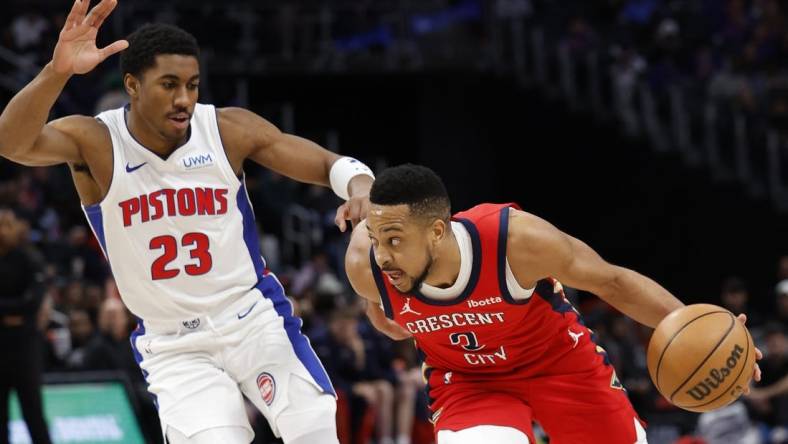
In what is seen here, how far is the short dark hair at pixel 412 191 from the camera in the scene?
5.04 meters

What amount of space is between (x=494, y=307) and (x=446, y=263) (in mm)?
271

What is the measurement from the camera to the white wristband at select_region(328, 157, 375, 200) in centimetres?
540

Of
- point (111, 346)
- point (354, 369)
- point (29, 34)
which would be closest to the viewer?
point (111, 346)

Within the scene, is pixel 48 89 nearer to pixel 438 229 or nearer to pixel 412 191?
pixel 412 191

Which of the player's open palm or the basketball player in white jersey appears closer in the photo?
the player's open palm

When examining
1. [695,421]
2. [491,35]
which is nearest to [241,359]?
[695,421]

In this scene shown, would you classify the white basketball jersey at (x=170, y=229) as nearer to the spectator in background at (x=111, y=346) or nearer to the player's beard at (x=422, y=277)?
the player's beard at (x=422, y=277)

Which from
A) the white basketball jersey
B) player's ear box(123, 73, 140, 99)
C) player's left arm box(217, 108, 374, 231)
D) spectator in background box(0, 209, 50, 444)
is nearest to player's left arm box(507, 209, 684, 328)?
player's left arm box(217, 108, 374, 231)

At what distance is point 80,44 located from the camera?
197 inches

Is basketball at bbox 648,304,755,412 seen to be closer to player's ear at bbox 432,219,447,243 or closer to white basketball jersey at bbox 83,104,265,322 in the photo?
player's ear at bbox 432,219,447,243

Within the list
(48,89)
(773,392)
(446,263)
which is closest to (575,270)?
(446,263)

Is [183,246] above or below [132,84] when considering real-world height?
below

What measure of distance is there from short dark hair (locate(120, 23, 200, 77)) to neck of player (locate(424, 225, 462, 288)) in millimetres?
1279

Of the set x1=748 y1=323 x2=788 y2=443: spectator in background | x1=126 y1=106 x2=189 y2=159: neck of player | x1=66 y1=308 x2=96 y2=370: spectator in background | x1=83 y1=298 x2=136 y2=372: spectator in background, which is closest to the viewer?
x1=126 y1=106 x2=189 y2=159: neck of player
